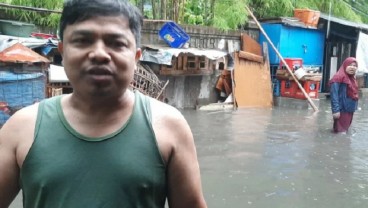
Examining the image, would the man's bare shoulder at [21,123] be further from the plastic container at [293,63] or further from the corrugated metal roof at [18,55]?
the plastic container at [293,63]

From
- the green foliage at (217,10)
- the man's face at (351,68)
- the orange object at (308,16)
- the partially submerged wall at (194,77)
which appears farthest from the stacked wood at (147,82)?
the orange object at (308,16)

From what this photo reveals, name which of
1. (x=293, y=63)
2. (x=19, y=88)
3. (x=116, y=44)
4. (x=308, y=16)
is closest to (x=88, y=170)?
(x=116, y=44)

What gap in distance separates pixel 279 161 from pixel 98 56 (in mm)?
5198

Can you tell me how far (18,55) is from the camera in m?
6.34

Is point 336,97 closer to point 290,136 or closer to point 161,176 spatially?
point 290,136

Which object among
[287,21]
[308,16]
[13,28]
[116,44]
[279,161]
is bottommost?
[279,161]

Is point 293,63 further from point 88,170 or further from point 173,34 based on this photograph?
point 88,170

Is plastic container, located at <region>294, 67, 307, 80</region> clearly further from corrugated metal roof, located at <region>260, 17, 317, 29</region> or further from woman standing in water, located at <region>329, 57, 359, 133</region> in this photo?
woman standing in water, located at <region>329, 57, 359, 133</region>

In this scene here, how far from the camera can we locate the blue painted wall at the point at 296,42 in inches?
515

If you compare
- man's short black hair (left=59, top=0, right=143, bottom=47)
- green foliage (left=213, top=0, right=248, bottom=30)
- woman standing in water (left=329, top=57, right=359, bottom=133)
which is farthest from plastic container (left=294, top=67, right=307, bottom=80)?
man's short black hair (left=59, top=0, right=143, bottom=47)

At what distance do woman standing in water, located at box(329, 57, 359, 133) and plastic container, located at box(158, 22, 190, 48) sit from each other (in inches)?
143

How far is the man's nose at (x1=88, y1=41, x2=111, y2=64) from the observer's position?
47.2 inches

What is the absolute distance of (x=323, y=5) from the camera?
16.7 m

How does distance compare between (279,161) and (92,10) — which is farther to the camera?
(279,161)
